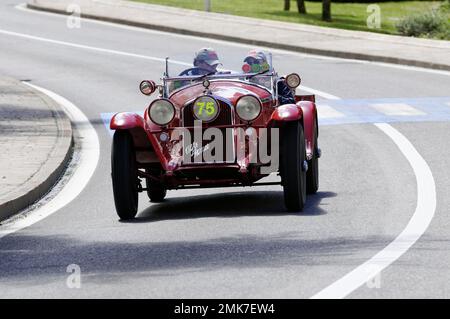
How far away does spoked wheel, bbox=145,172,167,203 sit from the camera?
1508 centimetres

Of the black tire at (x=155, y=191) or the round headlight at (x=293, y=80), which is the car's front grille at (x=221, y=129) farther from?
the round headlight at (x=293, y=80)

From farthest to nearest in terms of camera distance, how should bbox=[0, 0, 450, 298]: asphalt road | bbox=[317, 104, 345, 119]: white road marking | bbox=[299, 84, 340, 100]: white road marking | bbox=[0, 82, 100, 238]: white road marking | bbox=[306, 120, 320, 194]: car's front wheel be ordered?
bbox=[299, 84, 340, 100]: white road marking < bbox=[317, 104, 345, 119]: white road marking < bbox=[306, 120, 320, 194]: car's front wheel < bbox=[0, 82, 100, 238]: white road marking < bbox=[0, 0, 450, 298]: asphalt road

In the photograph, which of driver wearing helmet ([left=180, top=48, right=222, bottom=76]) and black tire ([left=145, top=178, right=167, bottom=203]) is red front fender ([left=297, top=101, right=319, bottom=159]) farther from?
black tire ([left=145, top=178, right=167, bottom=203])

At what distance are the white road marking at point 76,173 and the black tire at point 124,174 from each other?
1.04 metres

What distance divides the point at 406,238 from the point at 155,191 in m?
4.25

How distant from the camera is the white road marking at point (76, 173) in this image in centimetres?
1425

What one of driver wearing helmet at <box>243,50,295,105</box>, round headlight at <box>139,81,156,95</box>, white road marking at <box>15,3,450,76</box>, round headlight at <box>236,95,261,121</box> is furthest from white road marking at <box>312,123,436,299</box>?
white road marking at <box>15,3,450,76</box>

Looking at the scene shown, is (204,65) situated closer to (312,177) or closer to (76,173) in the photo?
(312,177)

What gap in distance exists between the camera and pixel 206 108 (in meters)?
14.1

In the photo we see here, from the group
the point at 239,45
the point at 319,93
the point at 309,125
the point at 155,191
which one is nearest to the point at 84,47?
the point at 239,45

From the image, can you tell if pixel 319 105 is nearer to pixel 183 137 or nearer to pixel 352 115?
pixel 352 115

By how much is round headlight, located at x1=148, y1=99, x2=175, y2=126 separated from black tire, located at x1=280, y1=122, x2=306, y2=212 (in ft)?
4.03

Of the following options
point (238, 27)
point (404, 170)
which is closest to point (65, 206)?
point (404, 170)

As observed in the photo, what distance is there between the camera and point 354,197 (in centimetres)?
1473
